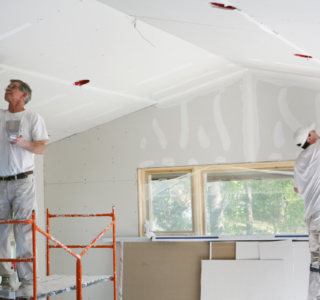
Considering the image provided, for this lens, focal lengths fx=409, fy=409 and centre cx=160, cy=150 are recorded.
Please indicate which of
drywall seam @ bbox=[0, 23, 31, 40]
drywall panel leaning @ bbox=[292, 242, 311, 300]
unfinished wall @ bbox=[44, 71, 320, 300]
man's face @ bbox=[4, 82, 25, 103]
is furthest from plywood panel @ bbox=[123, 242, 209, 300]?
drywall seam @ bbox=[0, 23, 31, 40]

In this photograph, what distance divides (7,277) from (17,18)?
1839 mm

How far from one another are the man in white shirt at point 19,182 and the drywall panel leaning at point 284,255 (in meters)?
2.93

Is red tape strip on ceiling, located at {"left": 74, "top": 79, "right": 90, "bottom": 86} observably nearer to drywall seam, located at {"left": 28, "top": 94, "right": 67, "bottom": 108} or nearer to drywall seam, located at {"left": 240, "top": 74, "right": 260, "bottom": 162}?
drywall seam, located at {"left": 28, "top": 94, "right": 67, "bottom": 108}

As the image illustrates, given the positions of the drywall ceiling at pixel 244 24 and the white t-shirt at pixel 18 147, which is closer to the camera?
the drywall ceiling at pixel 244 24

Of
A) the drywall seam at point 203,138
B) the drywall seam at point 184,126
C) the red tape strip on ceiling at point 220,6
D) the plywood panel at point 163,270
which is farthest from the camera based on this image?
the drywall seam at point 184,126

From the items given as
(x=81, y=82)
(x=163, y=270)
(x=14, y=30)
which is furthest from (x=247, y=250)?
(x=14, y=30)

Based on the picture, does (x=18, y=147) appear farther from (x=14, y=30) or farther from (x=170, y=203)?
(x=170, y=203)

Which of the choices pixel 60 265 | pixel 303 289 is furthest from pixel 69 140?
pixel 303 289

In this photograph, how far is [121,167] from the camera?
563 cm

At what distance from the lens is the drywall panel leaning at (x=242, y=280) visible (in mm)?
4746

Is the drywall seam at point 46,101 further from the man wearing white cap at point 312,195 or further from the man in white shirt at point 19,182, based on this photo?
the man wearing white cap at point 312,195

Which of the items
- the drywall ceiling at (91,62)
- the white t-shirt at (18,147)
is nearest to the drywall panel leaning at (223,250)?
the drywall ceiling at (91,62)

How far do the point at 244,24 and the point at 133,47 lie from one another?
1132 mm

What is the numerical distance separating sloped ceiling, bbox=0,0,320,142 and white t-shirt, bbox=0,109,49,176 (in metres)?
0.50
